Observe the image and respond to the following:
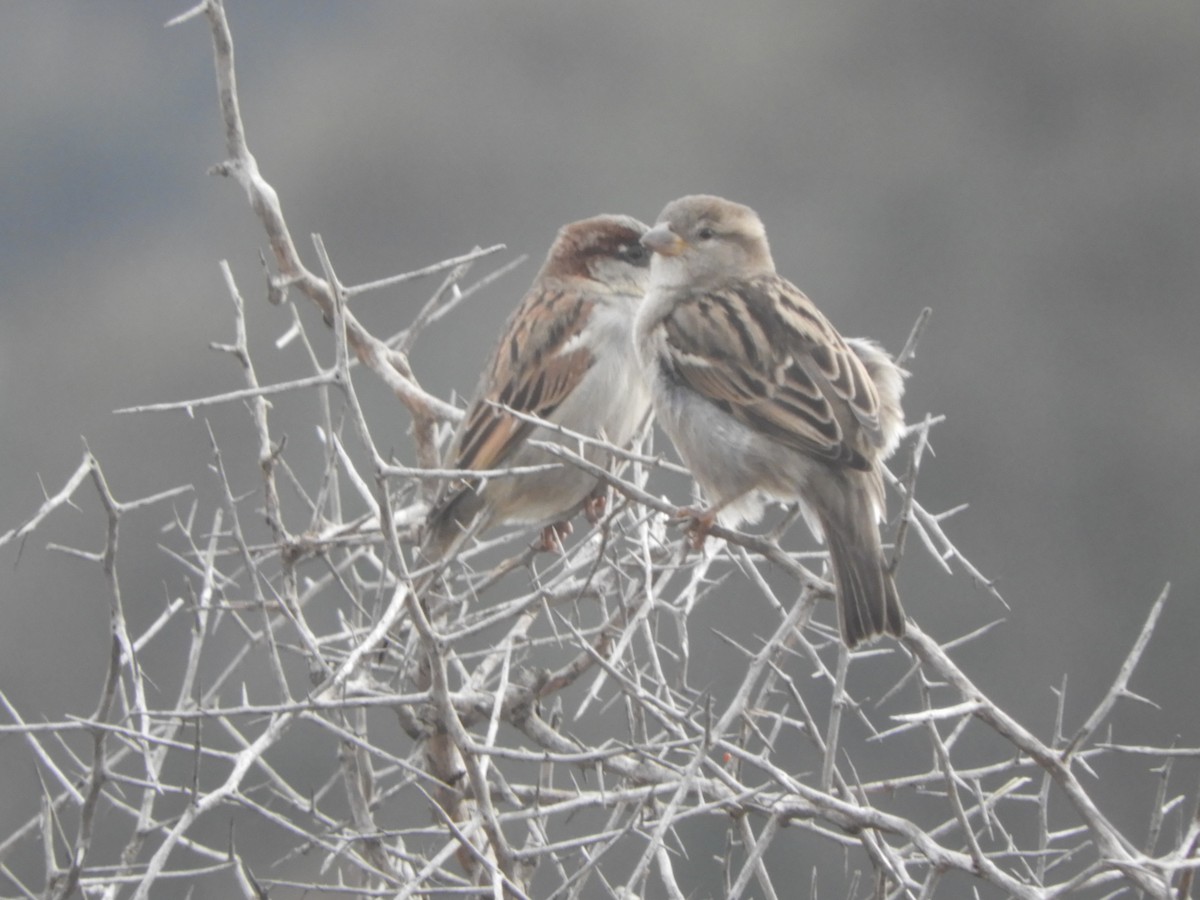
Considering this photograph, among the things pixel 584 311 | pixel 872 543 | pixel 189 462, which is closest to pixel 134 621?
pixel 189 462

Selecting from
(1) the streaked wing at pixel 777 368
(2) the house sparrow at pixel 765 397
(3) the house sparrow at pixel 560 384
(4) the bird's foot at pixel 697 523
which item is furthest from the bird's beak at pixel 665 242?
(4) the bird's foot at pixel 697 523

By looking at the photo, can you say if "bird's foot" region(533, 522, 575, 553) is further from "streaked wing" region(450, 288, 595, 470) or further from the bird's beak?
the bird's beak

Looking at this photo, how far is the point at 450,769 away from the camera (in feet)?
11.3

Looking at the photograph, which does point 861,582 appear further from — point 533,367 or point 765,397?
point 533,367

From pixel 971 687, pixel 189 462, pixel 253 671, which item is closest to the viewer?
pixel 971 687

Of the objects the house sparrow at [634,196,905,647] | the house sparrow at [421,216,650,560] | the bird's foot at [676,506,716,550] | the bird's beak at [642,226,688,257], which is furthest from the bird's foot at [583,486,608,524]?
the bird's beak at [642,226,688,257]

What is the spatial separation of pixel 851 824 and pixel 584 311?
2.32 metres

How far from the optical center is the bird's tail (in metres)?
3.15

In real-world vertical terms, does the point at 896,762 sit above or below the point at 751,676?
below

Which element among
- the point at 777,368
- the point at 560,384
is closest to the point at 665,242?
A: the point at 560,384

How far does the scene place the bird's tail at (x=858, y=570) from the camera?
10.3 ft

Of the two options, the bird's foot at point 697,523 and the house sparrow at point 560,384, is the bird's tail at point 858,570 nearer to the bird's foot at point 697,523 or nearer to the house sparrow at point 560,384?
the bird's foot at point 697,523

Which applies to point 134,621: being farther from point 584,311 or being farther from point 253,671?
point 584,311

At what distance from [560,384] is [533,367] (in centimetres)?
10
